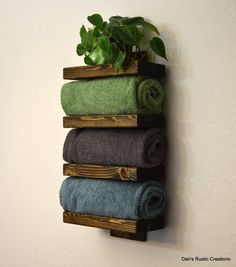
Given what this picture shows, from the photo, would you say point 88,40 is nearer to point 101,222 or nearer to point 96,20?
point 96,20

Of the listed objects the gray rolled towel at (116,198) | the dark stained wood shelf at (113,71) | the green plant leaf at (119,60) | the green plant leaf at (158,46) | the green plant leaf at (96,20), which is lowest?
the gray rolled towel at (116,198)

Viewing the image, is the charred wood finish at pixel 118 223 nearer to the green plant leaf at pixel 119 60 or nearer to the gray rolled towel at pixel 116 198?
the gray rolled towel at pixel 116 198

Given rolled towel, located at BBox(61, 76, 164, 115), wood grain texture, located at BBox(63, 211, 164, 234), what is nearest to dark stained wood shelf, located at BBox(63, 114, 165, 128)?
rolled towel, located at BBox(61, 76, 164, 115)

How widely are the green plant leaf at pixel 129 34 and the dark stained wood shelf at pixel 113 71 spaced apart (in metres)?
0.06

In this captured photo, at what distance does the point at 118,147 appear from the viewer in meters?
1.38

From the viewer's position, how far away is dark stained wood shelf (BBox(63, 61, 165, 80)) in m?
1.34

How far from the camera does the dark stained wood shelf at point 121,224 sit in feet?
4.42

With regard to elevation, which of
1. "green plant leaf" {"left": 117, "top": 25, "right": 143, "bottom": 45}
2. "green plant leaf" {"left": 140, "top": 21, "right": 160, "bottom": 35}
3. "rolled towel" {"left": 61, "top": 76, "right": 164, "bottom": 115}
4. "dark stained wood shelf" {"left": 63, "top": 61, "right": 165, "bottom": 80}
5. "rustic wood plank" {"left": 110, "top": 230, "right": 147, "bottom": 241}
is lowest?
"rustic wood plank" {"left": 110, "top": 230, "right": 147, "bottom": 241}

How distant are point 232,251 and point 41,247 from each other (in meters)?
0.72

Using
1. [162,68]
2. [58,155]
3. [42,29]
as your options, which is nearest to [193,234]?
[162,68]

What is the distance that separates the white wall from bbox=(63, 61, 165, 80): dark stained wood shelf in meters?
0.05

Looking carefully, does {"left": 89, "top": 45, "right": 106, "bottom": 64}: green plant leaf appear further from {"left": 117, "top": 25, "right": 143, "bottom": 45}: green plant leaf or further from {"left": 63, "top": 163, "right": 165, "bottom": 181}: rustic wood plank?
{"left": 63, "top": 163, "right": 165, "bottom": 181}: rustic wood plank

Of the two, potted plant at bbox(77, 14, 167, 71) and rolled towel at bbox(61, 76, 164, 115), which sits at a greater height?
potted plant at bbox(77, 14, 167, 71)

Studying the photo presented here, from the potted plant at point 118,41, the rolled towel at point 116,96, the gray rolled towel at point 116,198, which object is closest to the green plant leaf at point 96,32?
the potted plant at point 118,41
